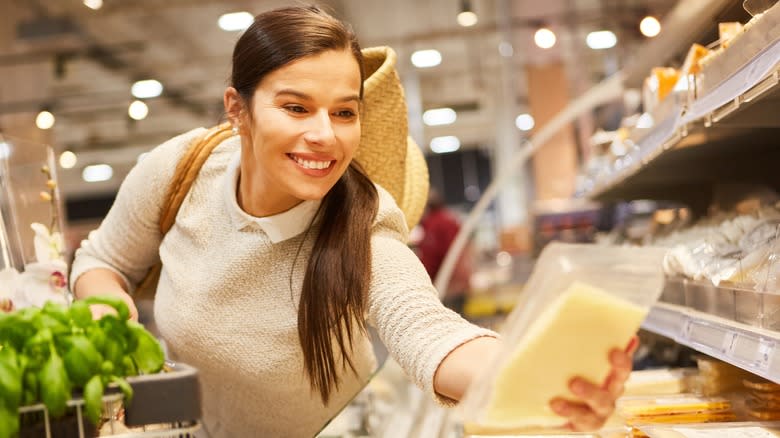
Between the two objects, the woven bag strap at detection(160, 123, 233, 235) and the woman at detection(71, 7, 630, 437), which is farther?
the woven bag strap at detection(160, 123, 233, 235)

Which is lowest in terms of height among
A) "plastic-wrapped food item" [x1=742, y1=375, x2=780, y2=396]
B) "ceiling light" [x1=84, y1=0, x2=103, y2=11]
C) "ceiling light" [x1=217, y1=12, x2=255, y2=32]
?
"plastic-wrapped food item" [x1=742, y1=375, x2=780, y2=396]

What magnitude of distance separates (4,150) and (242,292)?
2.06ft

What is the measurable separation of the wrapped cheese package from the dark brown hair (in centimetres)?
57

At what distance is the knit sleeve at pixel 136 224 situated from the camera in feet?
6.13

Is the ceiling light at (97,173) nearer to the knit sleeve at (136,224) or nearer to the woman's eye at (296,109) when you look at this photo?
the knit sleeve at (136,224)

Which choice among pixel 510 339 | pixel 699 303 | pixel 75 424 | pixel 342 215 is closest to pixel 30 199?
pixel 342 215

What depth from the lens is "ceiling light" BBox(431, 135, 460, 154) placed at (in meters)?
22.4

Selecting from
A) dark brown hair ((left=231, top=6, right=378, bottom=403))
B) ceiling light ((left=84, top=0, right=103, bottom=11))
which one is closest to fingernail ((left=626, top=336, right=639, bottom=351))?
dark brown hair ((left=231, top=6, right=378, bottom=403))

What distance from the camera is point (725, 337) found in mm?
1646

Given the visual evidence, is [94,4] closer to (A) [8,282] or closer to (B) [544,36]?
(B) [544,36]

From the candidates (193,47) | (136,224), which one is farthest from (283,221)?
(193,47)

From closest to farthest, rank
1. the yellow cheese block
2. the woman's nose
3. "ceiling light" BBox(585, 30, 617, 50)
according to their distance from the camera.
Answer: the yellow cheese block < the woman's nose < "ceiling light" BBox(585, 30, 617, 50)

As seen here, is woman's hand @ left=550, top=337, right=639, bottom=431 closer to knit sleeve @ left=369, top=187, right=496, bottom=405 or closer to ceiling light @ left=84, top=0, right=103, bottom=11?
knit sleeve @ left=369, top=187, right=496, bottom=405

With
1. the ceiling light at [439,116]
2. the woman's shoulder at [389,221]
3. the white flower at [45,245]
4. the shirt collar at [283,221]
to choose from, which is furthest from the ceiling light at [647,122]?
the ceiling light at [439,116]
